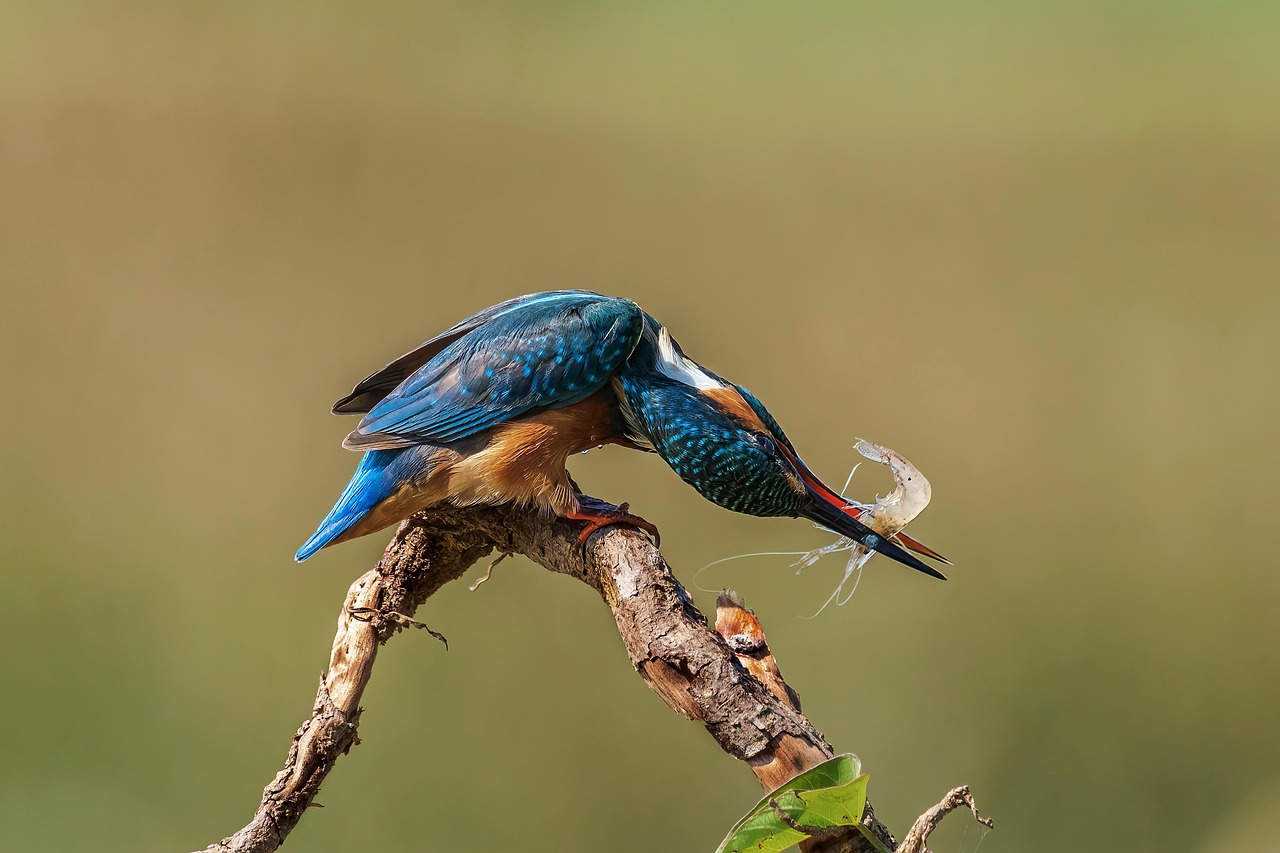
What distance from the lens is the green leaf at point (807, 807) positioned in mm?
818

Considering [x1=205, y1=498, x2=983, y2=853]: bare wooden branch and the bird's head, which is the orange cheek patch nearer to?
the bird's head

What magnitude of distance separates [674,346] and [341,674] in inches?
20.7

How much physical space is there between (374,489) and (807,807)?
22.4 inches

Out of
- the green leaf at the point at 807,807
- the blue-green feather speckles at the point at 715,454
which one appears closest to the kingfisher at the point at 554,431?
the blue-green feather speckles at the point at 715,454

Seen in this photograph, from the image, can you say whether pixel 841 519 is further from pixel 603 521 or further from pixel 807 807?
pixel 807 807

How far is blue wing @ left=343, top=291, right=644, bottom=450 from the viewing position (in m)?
1.12

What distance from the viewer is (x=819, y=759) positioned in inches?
35.6

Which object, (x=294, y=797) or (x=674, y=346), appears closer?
(x=294, y=797)

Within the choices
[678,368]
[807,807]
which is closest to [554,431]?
[678,368]

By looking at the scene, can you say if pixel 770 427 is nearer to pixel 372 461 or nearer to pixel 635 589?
pixel 635 589

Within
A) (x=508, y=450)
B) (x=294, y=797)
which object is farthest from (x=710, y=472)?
(x=294, y=797)

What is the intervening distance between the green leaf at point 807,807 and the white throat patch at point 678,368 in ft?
1.47

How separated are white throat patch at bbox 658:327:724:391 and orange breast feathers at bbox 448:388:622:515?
7cm

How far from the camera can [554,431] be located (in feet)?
3.78
